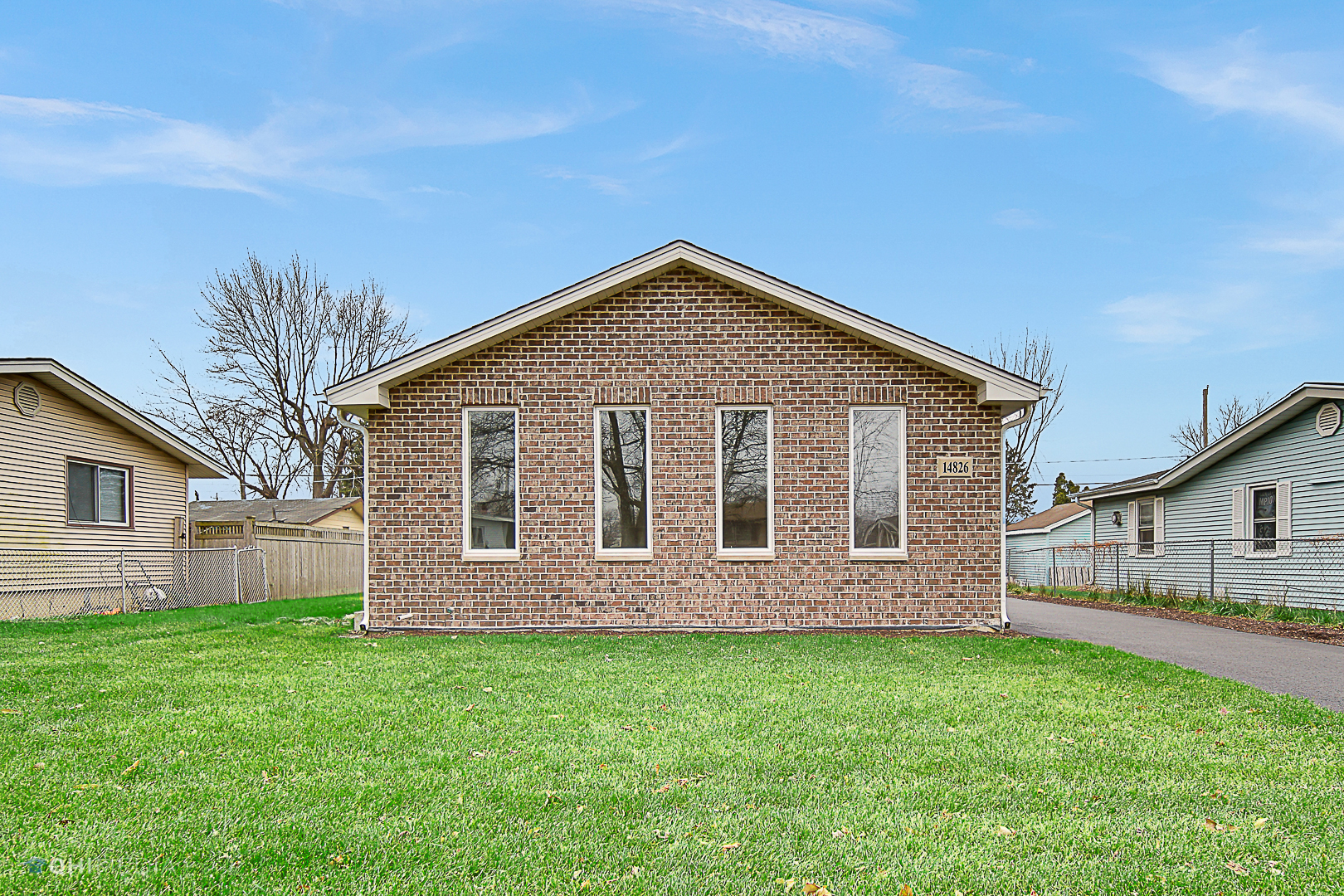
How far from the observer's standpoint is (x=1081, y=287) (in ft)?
88.6

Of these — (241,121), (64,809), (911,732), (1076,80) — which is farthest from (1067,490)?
(64,809)

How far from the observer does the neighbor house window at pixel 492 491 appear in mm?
11500

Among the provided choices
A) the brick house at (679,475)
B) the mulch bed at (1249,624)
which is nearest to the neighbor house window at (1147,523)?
the mulch bed at (1249,624)

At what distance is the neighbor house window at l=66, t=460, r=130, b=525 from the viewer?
16.7 m

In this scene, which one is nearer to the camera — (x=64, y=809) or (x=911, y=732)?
(x=64, y=809)

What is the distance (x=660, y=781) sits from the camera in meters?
4.38

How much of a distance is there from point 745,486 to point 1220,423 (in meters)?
45.4

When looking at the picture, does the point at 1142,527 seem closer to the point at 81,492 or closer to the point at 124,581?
the point at 124,581

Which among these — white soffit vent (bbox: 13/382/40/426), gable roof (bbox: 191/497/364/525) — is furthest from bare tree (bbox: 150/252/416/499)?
white soffit vent (bbox: 13/382/40/426)

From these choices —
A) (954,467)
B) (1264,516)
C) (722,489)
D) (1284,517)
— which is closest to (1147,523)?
(1264,516)

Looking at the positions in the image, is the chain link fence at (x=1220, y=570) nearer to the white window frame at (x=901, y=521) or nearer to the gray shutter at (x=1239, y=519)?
the gray shutter at (x=1239, y=519)

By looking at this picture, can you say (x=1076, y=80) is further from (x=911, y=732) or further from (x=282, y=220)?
(x=282, y=220)

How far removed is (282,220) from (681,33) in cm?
1940

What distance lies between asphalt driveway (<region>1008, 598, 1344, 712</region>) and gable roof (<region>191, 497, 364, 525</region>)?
21186 mm
